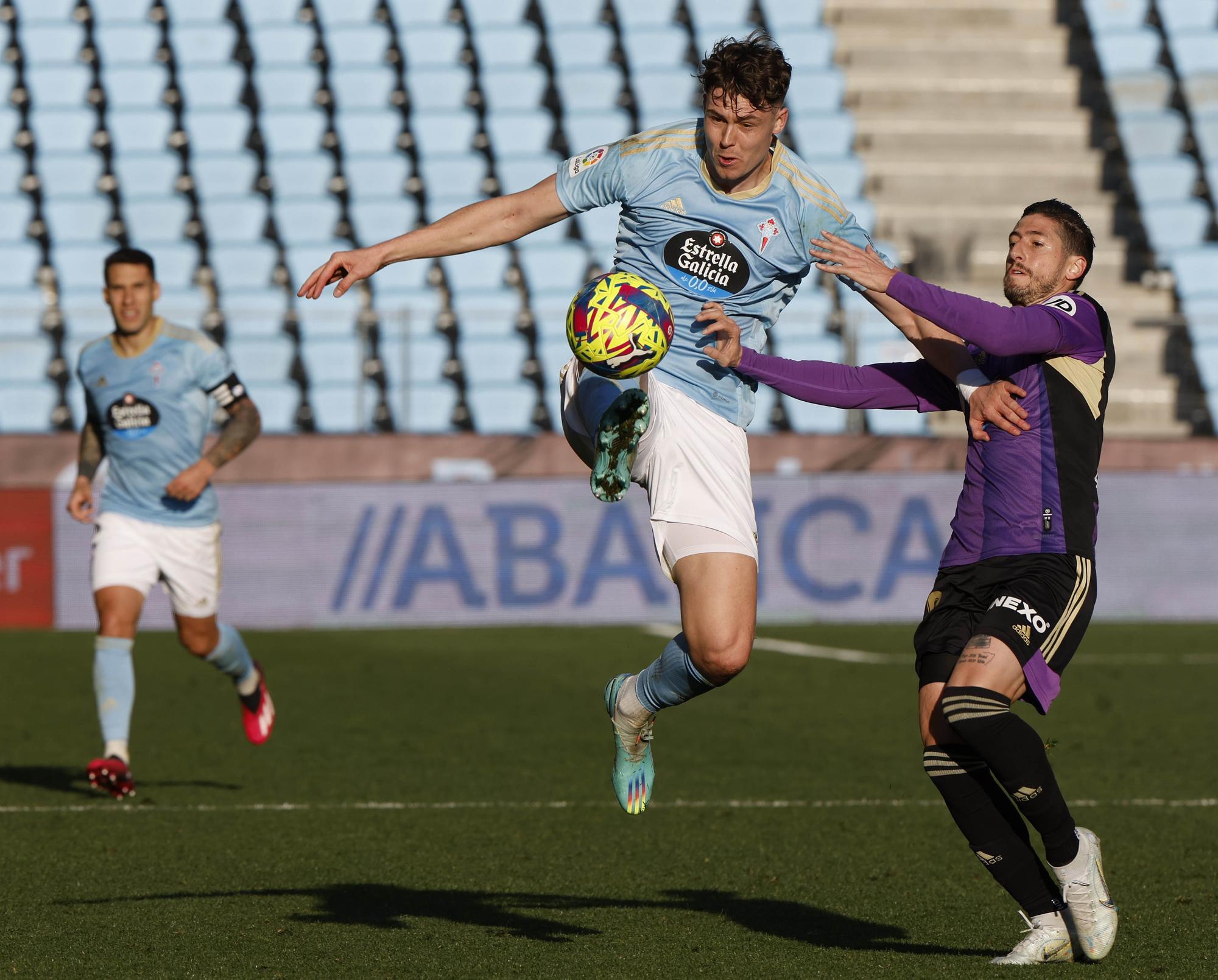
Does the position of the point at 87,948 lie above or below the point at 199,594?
below

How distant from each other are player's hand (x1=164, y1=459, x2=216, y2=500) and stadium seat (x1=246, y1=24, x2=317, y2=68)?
40.9 ft

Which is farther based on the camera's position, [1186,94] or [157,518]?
[1186,94]

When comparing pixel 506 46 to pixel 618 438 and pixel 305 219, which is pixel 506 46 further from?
pixel 618 438

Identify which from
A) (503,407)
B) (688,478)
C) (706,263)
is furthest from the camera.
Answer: (503,407)

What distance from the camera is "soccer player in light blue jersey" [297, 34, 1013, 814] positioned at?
510 centimetres

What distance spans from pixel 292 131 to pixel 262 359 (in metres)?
4.36

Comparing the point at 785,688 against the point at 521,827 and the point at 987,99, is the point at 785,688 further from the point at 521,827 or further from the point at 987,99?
the point at 987,99

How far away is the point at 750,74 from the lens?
16.1 feet

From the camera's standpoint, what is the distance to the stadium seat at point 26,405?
15008mm

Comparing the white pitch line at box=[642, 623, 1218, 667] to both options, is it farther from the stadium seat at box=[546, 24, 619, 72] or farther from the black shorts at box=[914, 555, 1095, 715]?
the stadium seat at box=[546, 24, 619, 72]

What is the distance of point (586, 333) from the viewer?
4918mm

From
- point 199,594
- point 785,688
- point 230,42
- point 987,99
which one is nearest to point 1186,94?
point 987,99

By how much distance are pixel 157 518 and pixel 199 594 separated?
0.39 metres

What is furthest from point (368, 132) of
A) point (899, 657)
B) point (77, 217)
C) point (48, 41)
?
point (899, 657)
